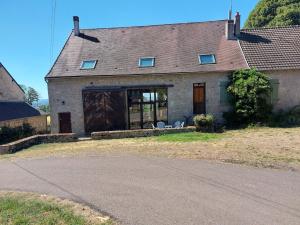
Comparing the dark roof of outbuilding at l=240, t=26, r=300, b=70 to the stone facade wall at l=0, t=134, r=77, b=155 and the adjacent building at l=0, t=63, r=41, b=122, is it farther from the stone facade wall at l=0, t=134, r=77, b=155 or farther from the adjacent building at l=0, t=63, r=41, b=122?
the adjacent building at l=0, t=63, r=41, b=122

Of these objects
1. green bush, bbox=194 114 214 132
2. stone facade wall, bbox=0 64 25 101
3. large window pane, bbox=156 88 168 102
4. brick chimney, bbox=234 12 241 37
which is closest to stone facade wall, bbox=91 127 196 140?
green bush, bbox=194 114 214 132

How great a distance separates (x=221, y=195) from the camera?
19.3ft

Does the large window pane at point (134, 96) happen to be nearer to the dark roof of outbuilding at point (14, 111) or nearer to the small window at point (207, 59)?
the small window at point (207, 59)

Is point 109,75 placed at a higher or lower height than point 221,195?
higher

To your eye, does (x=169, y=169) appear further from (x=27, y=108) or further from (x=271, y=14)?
(x=271, y=14)

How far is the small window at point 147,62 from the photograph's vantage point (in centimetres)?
1894

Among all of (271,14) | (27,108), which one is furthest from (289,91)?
(27,108)

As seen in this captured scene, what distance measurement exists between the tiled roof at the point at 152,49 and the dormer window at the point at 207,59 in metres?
0.30

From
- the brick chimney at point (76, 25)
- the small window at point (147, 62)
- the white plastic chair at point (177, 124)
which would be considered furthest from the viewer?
the brick chimney at point (76, 25)

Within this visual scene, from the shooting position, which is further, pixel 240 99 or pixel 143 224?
pixel 240 99

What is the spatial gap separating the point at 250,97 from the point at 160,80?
17.1ft

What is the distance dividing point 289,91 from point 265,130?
422cm

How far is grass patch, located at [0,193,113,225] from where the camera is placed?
4910mm

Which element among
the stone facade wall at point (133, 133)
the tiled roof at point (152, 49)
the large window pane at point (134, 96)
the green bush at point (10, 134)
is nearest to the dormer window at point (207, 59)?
the tiled roof at point (152, 49)
